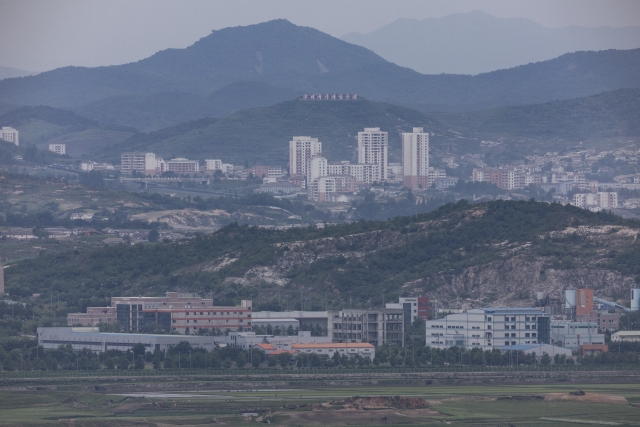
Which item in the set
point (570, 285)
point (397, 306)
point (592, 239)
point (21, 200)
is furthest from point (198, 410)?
point (21, 200)

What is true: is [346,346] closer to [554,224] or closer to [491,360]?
[491,360]

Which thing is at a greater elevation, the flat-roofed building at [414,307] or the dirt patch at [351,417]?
the flat-roofed building at [414,307]

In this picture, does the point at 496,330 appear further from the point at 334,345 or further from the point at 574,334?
the point at 334,345

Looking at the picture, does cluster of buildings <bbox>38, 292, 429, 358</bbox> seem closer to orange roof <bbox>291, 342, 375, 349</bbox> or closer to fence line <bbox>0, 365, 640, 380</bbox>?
orange roof <bbox>291, 342, 375, 349</bbox>

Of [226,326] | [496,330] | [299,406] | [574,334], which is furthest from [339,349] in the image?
[299,406]

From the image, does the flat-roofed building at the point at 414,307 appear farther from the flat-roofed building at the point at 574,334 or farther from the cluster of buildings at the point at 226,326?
the flat-roofed building at the point at 574,334

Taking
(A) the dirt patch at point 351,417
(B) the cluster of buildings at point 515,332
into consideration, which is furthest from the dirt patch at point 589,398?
(B) the cluster of buildings at point 515,332
